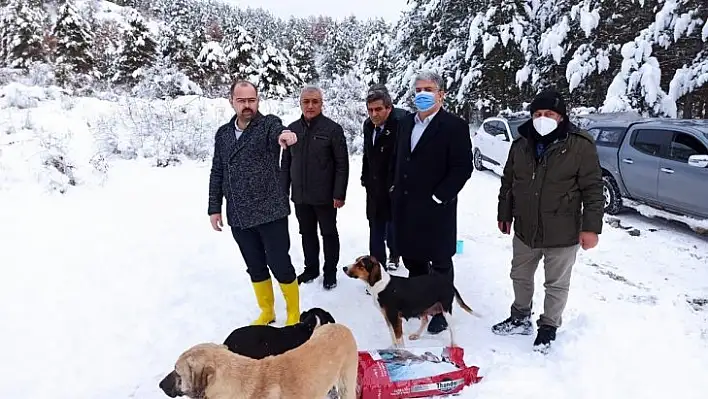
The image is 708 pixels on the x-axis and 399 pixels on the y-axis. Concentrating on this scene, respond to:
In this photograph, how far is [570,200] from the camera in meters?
3.13

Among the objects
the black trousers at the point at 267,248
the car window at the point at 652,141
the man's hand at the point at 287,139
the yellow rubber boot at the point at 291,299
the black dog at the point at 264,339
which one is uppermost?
the man's hand at the point at 287,139

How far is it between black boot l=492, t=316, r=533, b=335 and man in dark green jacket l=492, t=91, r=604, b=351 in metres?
0.20

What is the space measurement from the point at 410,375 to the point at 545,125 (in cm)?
187

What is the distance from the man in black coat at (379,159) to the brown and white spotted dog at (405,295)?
2.10 feet

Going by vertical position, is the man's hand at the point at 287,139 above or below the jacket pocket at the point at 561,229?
above

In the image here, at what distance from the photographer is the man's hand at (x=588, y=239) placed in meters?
3.08

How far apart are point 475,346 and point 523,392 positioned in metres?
0.65

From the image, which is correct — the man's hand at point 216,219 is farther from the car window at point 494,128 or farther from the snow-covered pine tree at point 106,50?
the snow-covered pine tree at point 106,50

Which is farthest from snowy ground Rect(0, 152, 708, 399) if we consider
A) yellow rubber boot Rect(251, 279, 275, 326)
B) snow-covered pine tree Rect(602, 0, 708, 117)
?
snow-covered pine tree Rect(602, 0, 708, 117)

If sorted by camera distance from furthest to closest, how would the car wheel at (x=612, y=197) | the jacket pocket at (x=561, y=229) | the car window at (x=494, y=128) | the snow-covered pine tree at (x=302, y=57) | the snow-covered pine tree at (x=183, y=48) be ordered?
the snow-covered pine tree at (x=302, y=57) → the snow-covered pine tree at (x=183, y=48) → the car window at (x=494, y=128) → the car wheel at (x=612, y=197) → the jacket pocket at (x=561, y=229)

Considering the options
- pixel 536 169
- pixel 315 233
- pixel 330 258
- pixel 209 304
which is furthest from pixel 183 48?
pixel 536 169

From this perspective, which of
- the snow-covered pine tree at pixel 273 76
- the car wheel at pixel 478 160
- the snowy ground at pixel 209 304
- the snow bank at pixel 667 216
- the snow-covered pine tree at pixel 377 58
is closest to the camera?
the snowy ground at pixel 209 304

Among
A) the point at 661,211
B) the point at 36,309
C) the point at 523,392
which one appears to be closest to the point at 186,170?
the point at 36,309

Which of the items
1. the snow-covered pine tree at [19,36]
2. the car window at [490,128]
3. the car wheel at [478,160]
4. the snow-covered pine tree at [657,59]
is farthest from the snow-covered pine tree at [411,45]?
the snow-covered pine tree at [19,36]
